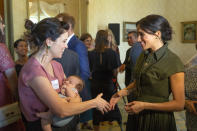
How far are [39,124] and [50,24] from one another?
785 mm

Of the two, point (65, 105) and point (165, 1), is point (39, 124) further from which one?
point (165, 1)

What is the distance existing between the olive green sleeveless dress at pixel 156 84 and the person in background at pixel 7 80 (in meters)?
1.18

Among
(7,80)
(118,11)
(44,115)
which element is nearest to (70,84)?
(44,115)

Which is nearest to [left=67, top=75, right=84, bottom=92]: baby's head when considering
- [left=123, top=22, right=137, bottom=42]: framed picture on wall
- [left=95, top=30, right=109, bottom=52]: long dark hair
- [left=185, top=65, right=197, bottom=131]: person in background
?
[left=185, top=65, right=197, bottom=131]: person in background

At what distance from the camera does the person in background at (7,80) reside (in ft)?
5.96

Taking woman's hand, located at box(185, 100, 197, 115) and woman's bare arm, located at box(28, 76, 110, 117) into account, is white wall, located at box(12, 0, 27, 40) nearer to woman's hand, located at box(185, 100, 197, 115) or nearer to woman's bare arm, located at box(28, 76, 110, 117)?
woman's bare arm, located at box(28, 76, 110, 117)

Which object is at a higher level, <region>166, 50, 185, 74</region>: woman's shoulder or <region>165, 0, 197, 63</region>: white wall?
<region>165, 0, 197, 63</region>: white wall

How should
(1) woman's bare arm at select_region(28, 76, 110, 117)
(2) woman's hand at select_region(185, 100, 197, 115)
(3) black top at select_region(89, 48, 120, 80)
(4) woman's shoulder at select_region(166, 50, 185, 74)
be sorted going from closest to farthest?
(1) woman's bare arm at select_region(28, 76, 110, 117), (4) woman's shoulder at select_region(166, 50, 185, 74), (2) woman's hand at select_region(185, 100, 197, 115), (3) black top at select_region(89, 48, 120, 80)

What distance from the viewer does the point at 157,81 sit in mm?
1871

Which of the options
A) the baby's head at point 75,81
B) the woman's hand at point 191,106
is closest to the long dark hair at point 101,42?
the baby's head at point 75,81

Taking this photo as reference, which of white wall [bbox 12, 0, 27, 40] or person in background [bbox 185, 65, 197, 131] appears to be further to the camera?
white wall [bbox 12, 0, 27, 40]

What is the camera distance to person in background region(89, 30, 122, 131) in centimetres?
383

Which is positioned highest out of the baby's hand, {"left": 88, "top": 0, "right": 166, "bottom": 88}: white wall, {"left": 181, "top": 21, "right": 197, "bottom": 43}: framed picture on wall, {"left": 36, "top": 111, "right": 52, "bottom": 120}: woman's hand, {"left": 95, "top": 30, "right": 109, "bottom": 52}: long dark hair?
{"left": 88, "top": 0, "right": 166, "bottom": 88}: white wall

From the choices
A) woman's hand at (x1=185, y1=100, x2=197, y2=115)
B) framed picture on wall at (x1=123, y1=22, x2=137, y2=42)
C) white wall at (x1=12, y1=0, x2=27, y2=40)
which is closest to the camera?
woman's hand at (x1=185, y1=100, x2=197, y2=115)
